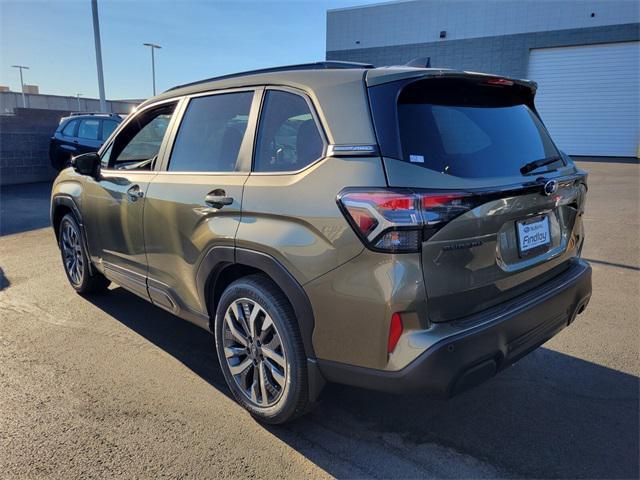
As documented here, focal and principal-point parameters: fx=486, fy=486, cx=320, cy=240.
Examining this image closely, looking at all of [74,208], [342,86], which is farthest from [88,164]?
[342,86]

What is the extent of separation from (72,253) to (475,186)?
4.21m

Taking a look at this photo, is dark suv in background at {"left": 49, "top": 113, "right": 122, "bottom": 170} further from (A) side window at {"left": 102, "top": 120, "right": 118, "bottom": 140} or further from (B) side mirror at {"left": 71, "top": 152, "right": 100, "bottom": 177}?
(B) side mirror at {"left": 71, "top": 152, "right": 100, "bottom": 177}

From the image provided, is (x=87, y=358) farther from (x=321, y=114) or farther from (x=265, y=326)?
(x=321, y=114)

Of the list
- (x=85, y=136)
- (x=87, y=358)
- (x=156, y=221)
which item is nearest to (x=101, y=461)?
(x=87, y=358)

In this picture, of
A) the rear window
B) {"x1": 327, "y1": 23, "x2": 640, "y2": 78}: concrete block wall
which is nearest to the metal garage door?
{"x1": 327, "y1": 23, "x2": 640, "y2": 78}: concrete block wall

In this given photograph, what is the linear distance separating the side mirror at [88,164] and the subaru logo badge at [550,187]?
3.53 m

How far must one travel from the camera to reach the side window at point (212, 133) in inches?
117

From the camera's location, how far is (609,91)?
2191 cm

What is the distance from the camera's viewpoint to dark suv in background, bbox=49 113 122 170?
41.1ft

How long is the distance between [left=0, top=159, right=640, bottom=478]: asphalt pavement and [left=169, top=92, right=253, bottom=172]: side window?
144cm

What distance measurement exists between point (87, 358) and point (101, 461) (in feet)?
4.21

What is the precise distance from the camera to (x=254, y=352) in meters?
2.78

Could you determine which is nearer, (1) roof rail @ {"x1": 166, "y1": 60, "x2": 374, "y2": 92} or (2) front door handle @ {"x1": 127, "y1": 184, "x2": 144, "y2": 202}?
(1) roof rail @ {"x1": 166, "y1": 60, "x2": 374, "y2": 92}

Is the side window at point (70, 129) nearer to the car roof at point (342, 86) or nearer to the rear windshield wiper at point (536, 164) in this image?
the car roof at point (342, 86)
